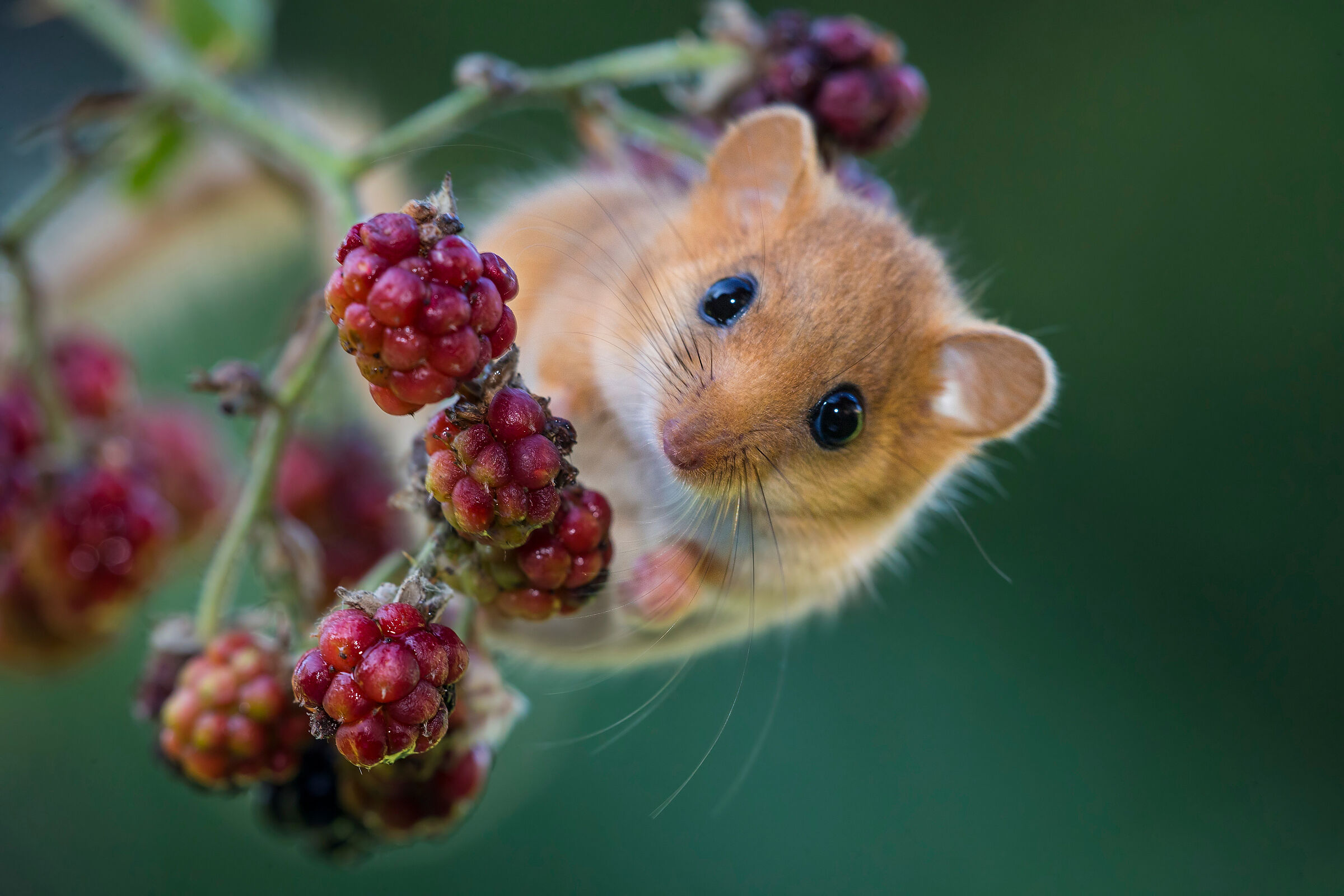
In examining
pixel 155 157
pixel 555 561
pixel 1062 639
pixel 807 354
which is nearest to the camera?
pixel 555 561

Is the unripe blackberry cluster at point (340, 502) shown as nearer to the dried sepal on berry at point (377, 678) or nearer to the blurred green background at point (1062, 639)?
the blurred green background at point (1062, 639)

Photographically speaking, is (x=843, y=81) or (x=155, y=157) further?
(x=155, y=157)

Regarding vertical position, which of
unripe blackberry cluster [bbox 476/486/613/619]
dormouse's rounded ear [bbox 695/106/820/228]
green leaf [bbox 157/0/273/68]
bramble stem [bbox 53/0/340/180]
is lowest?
unripe blackberry cluster [bbox 476/486/613/619]

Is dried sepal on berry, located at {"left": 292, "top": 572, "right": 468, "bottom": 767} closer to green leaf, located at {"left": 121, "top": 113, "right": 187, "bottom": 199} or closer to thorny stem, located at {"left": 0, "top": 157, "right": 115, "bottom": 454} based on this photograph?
thorny stem, located at {"left": 0, "top": 157, "right": 115, "bottom": 454}

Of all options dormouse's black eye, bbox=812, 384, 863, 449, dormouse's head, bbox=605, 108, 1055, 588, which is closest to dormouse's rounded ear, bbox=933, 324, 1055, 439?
dormouse's head, bbox=605, 108, 1055, 588

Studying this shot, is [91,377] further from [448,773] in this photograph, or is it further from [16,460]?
[448,773]

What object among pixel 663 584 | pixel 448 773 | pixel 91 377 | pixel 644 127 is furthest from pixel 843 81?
pixel 91 377
